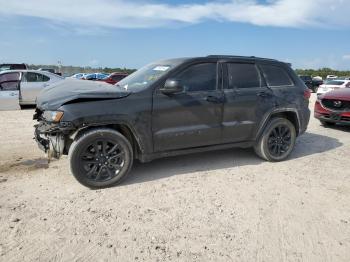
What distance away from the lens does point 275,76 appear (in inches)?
234

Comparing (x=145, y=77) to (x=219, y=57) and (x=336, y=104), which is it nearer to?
(x=219, y=57)

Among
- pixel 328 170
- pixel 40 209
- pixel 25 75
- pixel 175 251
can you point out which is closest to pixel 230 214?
pixel 175 251

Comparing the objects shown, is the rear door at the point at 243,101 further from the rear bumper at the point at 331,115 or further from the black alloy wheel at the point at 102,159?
the rear bumper at the point at 331,115

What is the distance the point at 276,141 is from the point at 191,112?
186 centimetres

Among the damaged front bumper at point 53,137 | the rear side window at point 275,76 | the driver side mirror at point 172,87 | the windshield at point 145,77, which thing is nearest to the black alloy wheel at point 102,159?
the damaged front bumper at point 53,137

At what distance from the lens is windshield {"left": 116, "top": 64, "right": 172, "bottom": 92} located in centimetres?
482

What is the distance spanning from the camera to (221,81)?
5293 millimetres

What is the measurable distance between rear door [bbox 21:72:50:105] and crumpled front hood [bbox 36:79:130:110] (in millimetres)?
7393

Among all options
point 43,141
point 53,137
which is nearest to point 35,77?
point 43,141

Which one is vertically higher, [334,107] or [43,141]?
[334,107]

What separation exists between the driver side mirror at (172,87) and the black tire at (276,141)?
193 centimetres

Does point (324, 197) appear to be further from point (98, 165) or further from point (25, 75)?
point (25, 75)

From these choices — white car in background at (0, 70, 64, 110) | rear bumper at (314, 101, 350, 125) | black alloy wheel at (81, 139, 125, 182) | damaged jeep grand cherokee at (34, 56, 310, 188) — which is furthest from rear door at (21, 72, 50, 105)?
rear bumper at (314, 101, 350, 125)

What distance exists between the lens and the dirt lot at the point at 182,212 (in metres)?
3.11
